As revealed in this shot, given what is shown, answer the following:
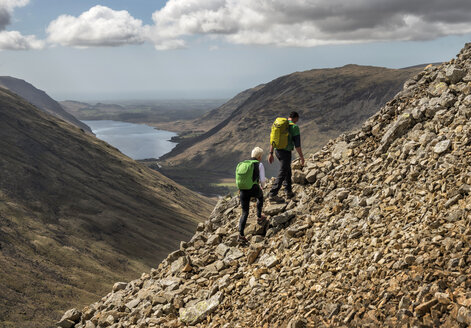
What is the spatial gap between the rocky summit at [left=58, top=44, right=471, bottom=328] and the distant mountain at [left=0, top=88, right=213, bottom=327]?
43896 millimetres

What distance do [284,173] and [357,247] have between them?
5269 mm

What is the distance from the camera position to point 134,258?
87.4 m

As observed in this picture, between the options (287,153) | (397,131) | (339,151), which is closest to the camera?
(397,131)

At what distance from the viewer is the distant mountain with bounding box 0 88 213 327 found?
2431 inches

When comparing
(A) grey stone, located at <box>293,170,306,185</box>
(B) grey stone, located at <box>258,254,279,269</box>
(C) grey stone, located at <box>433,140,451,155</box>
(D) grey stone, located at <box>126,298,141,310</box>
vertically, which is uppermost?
(C) grey stone, located at <box>433,140,451,155</box>

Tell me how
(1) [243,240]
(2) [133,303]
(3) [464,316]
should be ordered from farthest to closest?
1. (2) [133,303]
2. (1) [243,240]
3. (3) [464,316]

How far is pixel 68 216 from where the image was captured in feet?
318

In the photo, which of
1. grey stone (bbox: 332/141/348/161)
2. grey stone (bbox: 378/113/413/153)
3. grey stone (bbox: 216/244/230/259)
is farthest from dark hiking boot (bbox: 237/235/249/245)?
grey stone (bbox: 378/113/413/153)

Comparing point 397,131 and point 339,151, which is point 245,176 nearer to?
point 339,151

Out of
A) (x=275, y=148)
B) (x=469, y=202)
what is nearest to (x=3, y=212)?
(x=275, y=148)

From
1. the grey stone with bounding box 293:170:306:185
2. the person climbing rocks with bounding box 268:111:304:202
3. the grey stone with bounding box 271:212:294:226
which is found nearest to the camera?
the grey stone with bounding box 271:212:294:226

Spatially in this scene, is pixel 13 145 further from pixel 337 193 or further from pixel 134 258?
pixel 337 193

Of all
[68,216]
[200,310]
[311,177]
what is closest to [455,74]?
[311,177]

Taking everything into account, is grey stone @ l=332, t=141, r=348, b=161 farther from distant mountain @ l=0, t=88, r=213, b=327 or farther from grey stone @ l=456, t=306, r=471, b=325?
distant mountain @ l=0, t=88, r=213, b=327
